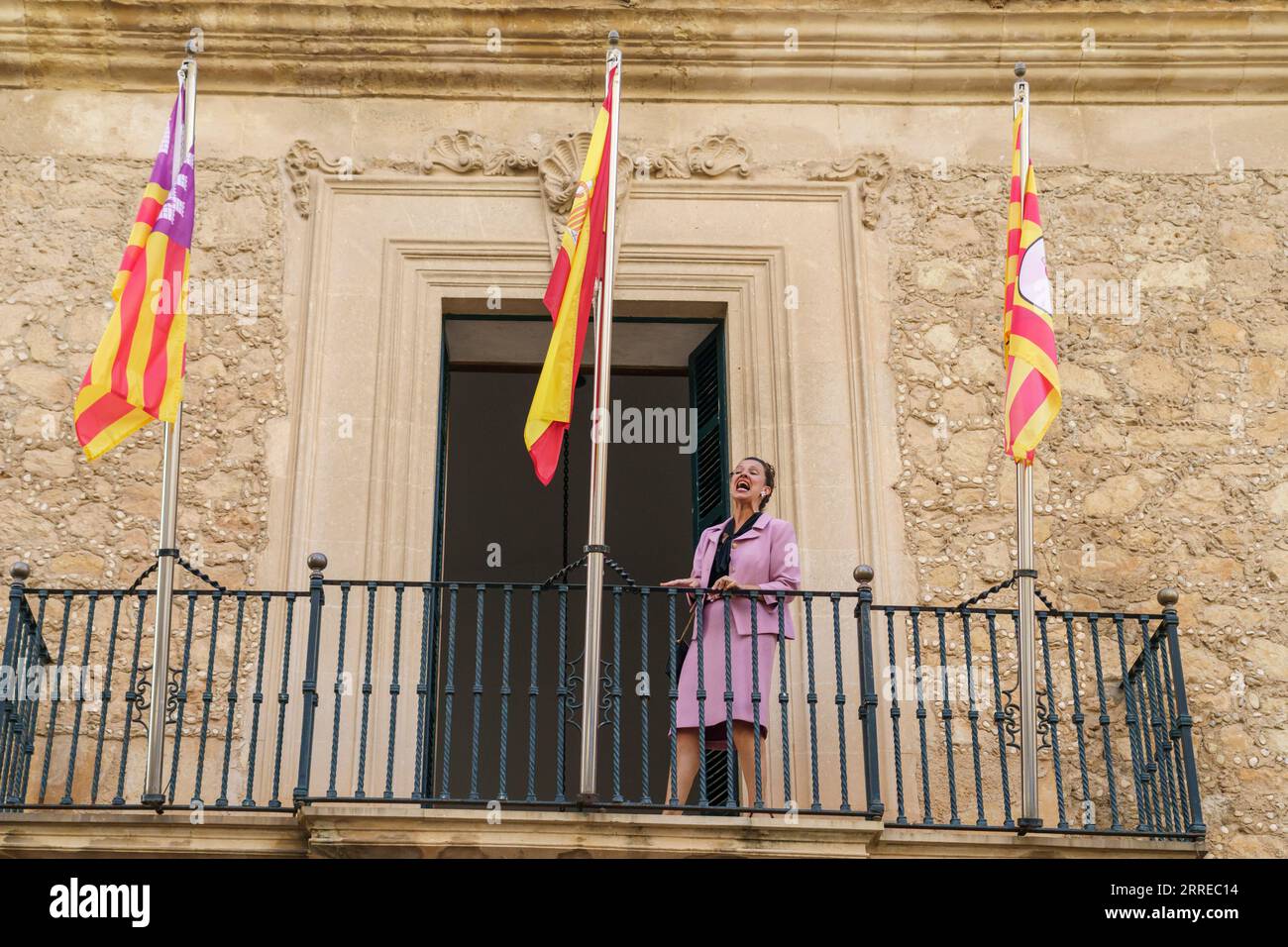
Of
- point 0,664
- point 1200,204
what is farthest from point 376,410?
point 1200,204

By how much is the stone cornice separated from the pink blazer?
95.0 inches

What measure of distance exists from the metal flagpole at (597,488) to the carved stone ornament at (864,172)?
4.31 feet

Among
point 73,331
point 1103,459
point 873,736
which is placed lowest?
point 873,736

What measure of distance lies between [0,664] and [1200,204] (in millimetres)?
5540

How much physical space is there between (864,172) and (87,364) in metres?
3.51

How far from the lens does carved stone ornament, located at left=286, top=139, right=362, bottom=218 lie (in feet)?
30.6

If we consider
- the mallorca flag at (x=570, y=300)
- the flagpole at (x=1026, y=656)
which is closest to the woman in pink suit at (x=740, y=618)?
the mallorca flag at (x=570, y=300)

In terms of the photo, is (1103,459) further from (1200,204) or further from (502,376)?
(502,376)

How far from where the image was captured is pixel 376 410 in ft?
29.2

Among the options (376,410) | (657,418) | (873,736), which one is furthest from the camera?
(657,418)

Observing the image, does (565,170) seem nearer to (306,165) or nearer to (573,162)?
(573,162)

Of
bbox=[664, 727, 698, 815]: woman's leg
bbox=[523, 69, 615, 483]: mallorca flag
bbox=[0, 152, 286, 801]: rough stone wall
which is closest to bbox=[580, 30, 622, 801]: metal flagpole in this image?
bbox=[523, 69, 615, 483]: mallorca flag

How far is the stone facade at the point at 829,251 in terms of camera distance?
Result: 8742mm

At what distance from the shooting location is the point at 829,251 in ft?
30.5
